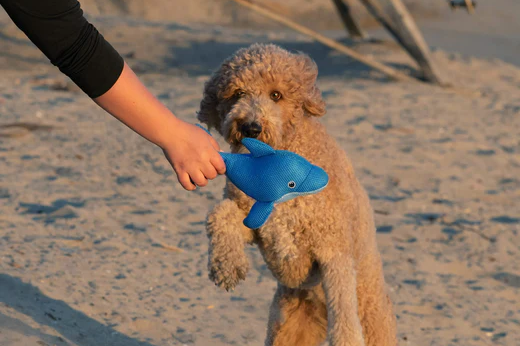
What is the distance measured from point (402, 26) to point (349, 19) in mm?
2833

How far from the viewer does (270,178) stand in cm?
307

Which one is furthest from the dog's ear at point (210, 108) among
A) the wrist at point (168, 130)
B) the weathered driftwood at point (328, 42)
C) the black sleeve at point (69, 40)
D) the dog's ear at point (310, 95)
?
the weathered driftwood at point (328, 42)

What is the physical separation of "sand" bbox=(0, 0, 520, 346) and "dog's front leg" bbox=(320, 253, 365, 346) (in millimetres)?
1293

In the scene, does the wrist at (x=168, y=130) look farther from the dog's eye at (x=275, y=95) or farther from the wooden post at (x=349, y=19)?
the wooden post at (x=349, y=19)

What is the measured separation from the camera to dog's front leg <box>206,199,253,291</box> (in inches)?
127

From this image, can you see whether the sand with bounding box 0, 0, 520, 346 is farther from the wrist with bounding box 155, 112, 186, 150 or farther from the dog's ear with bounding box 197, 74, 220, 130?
the wrist with bounding box 155, 112, 186, 150

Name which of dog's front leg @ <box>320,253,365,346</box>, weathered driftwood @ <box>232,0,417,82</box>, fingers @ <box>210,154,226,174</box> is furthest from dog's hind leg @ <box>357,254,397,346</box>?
weathered driftwood @ <box>232,0,417,82</box>

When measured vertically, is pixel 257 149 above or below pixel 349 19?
above

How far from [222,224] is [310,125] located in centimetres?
72

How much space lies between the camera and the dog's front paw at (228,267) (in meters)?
3.22

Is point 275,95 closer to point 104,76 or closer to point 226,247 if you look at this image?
point 226,247

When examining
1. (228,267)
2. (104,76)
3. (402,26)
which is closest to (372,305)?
(228,267)

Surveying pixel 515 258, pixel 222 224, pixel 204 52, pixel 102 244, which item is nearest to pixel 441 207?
pixel 515 258

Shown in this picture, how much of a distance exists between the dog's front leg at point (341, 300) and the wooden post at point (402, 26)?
7.66 m
